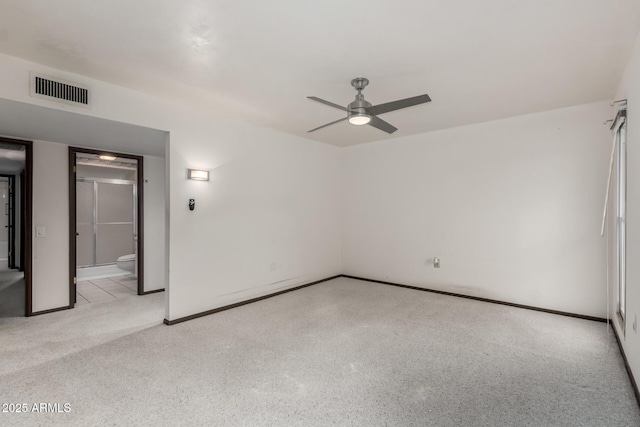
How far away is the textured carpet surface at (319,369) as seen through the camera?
198 cm

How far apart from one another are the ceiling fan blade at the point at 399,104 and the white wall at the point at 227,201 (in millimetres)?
2154

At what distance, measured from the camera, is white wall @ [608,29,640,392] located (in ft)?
7.15

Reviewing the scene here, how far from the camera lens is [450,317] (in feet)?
12.3

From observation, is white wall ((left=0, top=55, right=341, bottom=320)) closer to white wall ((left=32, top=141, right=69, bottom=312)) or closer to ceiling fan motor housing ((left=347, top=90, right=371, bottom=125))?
white wall ((left=32, top=141, right=69, bottom=312))

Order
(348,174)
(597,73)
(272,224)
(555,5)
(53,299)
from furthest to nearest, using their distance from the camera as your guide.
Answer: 1. (348,174)
2. (272,224)
3. (53,299)
4. (597,73)
5. (555,5)

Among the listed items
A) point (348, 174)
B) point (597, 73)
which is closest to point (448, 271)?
point (348, 174)

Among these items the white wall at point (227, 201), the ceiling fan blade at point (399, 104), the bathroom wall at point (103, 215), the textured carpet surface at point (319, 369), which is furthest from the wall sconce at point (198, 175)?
the bathroom wall at point (103, 215)

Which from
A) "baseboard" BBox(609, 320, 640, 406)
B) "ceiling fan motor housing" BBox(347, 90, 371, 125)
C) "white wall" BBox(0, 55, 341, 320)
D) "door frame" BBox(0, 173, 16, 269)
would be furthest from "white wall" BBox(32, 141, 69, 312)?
"baseboard" BBox(609, 320, 640, 406)

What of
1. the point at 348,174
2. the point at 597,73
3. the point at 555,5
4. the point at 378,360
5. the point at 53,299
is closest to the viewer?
the point at 555,5

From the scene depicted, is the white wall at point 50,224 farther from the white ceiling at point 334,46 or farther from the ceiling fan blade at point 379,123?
the ceiling fan blade at point 379,123

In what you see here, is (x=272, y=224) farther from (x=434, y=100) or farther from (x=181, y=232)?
(x=434, y=100)

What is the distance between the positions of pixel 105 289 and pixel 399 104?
5.57m

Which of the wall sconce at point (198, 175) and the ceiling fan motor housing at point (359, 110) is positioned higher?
the ceiling fan motor housing at point (359, 110)

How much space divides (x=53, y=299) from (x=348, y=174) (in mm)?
4850
